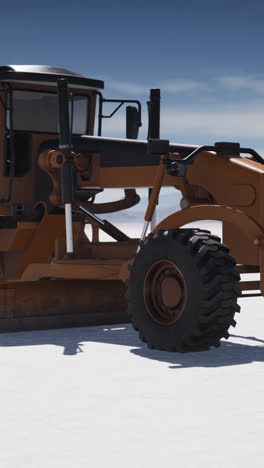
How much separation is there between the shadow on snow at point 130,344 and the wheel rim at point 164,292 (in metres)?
0.34

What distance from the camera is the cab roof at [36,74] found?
34.5 ft

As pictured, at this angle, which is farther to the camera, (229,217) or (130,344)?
(130,344)

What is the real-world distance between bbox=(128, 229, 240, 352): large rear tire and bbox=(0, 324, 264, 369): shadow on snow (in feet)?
0.48

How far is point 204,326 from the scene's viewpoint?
25.9ft

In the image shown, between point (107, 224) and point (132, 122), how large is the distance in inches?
57.9

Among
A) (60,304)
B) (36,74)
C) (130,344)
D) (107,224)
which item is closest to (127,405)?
(130,344)

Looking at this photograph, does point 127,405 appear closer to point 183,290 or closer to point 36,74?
point 183,290

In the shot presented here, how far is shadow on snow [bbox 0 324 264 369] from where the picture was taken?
780 cm

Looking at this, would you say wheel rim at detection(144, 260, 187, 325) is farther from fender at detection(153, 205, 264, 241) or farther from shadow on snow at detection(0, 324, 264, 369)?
fender at detection(153, 205, 264, 241)

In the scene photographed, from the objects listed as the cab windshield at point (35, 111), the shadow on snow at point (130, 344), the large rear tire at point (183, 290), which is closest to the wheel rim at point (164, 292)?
the large rear tire at point (183, 290)

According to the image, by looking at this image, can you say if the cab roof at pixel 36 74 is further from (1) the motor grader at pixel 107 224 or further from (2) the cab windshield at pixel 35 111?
(2) the cab windshield at pixel 35 111

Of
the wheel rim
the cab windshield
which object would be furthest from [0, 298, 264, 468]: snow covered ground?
the cab windshield

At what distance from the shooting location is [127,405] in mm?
5875

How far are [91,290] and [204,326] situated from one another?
280cm
